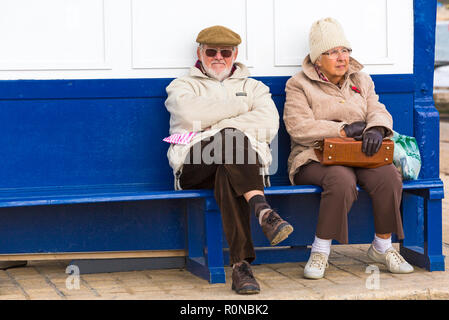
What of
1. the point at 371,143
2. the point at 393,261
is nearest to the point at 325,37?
the point at 371,143

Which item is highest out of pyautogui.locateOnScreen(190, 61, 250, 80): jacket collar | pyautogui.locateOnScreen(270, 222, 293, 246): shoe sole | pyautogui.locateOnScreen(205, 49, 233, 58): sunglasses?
pyautogui.locateOnScreen(205, 49, 233, 58): sunglasses

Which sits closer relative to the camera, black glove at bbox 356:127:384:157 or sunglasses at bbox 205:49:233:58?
black glove at bbox 356:127:384:157

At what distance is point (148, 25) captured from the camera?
5289mm

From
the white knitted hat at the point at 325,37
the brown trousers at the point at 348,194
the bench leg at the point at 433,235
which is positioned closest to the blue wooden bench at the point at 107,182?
the bench leg at the point at 433,235

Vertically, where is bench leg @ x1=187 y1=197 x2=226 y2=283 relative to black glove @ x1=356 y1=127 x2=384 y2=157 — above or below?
below

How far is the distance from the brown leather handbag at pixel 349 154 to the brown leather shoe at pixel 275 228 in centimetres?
68

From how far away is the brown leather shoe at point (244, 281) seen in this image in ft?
15.2

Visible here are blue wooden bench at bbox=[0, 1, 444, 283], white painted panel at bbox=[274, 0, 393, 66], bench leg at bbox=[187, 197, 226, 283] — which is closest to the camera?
bench leg at bbox=[187, 197, 226, 283]

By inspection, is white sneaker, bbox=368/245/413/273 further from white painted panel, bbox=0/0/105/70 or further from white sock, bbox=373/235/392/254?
white painted panel, bbox=0/0/105/70

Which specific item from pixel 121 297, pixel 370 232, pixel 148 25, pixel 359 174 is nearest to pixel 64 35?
pixel 148 25

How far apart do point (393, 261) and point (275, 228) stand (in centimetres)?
109

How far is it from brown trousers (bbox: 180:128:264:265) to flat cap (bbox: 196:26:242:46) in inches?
23.7

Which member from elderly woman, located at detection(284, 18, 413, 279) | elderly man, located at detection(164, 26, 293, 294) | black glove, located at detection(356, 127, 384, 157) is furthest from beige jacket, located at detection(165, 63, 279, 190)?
black glove, located at detection(356, 127, 384, 157)

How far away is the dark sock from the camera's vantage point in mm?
4714
